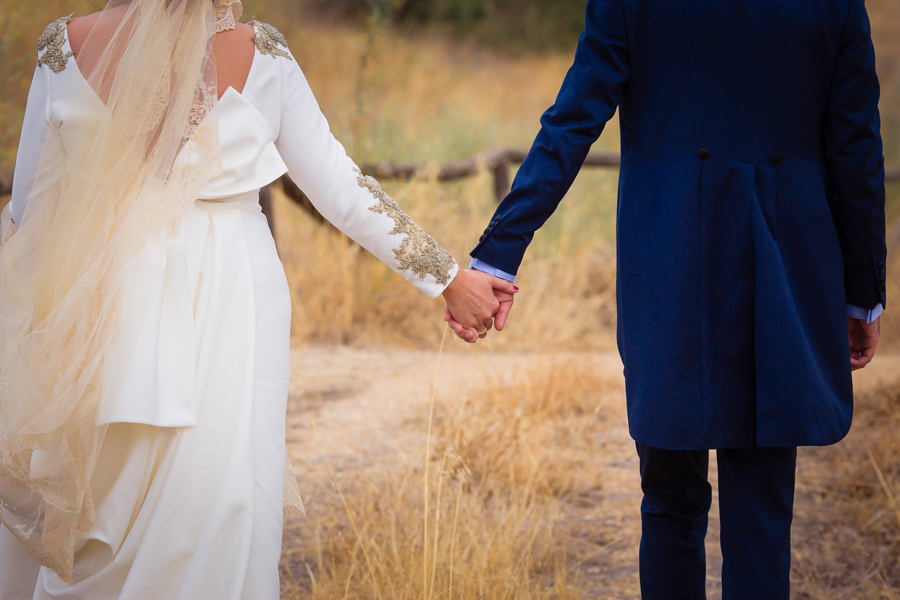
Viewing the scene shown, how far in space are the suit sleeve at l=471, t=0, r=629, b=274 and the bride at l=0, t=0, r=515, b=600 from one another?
518 millimetres

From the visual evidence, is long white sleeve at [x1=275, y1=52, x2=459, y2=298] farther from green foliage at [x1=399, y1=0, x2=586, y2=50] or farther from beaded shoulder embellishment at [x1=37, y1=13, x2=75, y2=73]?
green foliage at [x1=399, y1=0, x2=586, y2=50]

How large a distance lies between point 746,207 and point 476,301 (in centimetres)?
64

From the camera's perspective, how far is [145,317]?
139 cm

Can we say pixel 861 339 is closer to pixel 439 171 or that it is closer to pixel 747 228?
pixel 747 228

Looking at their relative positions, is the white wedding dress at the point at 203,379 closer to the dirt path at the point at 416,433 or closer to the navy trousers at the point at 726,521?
the dirt path at the point at 416,433

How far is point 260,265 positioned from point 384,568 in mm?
912

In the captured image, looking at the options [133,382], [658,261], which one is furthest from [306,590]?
[658,261]

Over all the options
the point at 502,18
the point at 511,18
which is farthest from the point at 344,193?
the point at 511,18

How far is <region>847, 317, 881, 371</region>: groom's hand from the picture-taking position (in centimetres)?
166

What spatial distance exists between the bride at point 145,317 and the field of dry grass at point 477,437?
1.01 ft

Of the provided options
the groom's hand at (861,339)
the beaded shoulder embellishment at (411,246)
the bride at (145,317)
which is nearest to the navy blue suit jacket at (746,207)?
the groom's hand at (861,339)

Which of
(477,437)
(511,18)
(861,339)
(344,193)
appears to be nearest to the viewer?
(344,193)

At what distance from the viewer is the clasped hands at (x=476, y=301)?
5.80ft

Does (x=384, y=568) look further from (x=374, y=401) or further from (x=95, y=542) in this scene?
(x=374, y=401)
